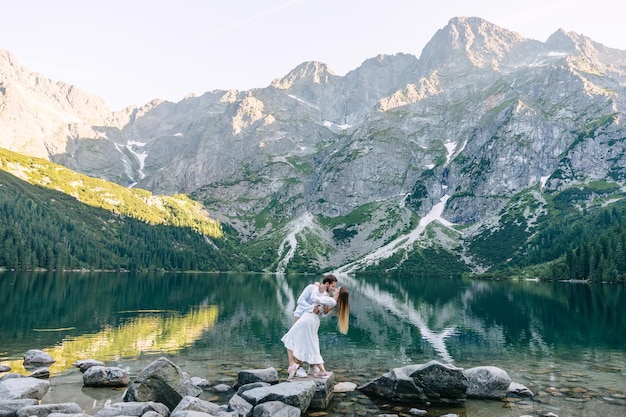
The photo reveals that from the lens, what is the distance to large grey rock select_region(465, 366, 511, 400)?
21719mm

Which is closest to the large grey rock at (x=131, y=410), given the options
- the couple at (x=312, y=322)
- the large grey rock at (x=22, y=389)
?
the large grey rock at (x=22, y=389)

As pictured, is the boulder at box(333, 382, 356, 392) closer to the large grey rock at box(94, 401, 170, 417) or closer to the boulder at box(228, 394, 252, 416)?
the boulder at box(228, 394, 252, 416)

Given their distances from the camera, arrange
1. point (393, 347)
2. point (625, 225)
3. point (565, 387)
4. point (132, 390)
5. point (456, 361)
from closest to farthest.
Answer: point (132, 390)
point (565, 387)
point (456, 361)
point (393, 347)
point (625, 225)

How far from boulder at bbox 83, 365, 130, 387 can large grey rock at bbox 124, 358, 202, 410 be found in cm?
396

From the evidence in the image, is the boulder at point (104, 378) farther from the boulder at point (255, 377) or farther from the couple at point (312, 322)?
the couple at point (312, 322)

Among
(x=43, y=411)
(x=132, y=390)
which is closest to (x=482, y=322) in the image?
(x=132, y=390)

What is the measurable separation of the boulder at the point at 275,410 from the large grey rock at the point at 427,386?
576 cm

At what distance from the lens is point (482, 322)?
59.6 meters

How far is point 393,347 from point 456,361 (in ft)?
24.9

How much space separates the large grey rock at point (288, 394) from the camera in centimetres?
1830

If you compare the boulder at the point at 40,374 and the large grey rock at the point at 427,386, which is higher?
the large grey rock at the point at 427,386

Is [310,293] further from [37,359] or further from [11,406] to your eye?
[37,359]

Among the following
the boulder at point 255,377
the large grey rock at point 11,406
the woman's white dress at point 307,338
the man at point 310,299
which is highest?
the man at point 310,299

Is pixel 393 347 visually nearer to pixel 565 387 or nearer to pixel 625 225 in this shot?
pixel 565 387
